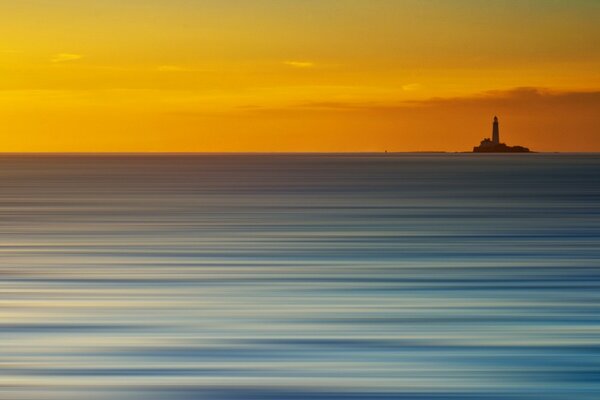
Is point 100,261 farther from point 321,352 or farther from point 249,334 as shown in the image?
point 321,352

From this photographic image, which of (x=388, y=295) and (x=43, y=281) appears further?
(x=43, y=281)

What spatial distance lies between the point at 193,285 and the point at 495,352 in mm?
7467

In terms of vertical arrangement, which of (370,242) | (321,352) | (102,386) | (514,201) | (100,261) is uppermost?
(514,201)

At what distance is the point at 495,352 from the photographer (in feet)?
43.8

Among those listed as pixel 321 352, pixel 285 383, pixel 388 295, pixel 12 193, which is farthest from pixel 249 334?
pixel 12 193

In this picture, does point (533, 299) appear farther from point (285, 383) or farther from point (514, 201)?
point (514, 201)

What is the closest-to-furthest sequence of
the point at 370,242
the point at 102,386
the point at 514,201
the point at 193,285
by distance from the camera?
1. the point at 102,386
2. the point at 193,285
3. the point at 370,242
4. the point at 514,201

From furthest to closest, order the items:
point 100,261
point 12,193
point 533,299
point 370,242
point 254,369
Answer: point 12,193 < point 370,242 < point 100,261 < point 533,299 < point 254,369

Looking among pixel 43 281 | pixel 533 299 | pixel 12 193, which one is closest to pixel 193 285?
pixel 43 281

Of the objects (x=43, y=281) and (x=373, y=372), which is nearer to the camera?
(x=373, y=372)

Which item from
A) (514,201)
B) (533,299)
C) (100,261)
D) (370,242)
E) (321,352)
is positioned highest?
(514,201)

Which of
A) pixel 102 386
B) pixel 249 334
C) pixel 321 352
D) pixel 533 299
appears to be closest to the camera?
pixel 102 386

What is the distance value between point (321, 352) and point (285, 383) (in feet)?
5.04

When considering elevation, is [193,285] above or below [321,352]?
above
